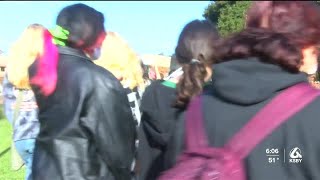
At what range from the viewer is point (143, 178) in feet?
13.6

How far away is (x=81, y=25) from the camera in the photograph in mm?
3500

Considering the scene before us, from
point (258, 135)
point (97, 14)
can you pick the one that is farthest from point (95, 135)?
point (258, 135)

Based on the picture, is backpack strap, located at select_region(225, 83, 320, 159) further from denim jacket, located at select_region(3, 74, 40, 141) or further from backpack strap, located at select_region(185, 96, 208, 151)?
denim jacket, located at select_region(3, 74, 40, 141)

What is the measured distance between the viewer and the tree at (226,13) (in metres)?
32.2

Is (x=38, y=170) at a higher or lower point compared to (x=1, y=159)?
higher

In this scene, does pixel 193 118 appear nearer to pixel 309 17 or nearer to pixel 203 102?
pixel 203 102

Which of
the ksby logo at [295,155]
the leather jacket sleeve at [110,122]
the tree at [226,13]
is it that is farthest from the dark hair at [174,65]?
the tree at [226,13]

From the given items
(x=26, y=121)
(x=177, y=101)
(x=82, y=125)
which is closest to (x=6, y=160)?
(x=26, y=121)

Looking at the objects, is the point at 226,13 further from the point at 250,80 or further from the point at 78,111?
the point at 250,80

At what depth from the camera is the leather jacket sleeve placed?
3.33m

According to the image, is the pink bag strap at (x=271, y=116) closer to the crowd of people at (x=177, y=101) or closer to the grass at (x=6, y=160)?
the crowd of people at (x=177, y=101)

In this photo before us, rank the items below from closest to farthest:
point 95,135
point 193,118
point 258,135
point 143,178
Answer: point 258,135, point 193,118, point 95,135, point 143,178

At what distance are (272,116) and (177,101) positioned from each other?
70 cm

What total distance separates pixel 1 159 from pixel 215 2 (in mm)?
29132
